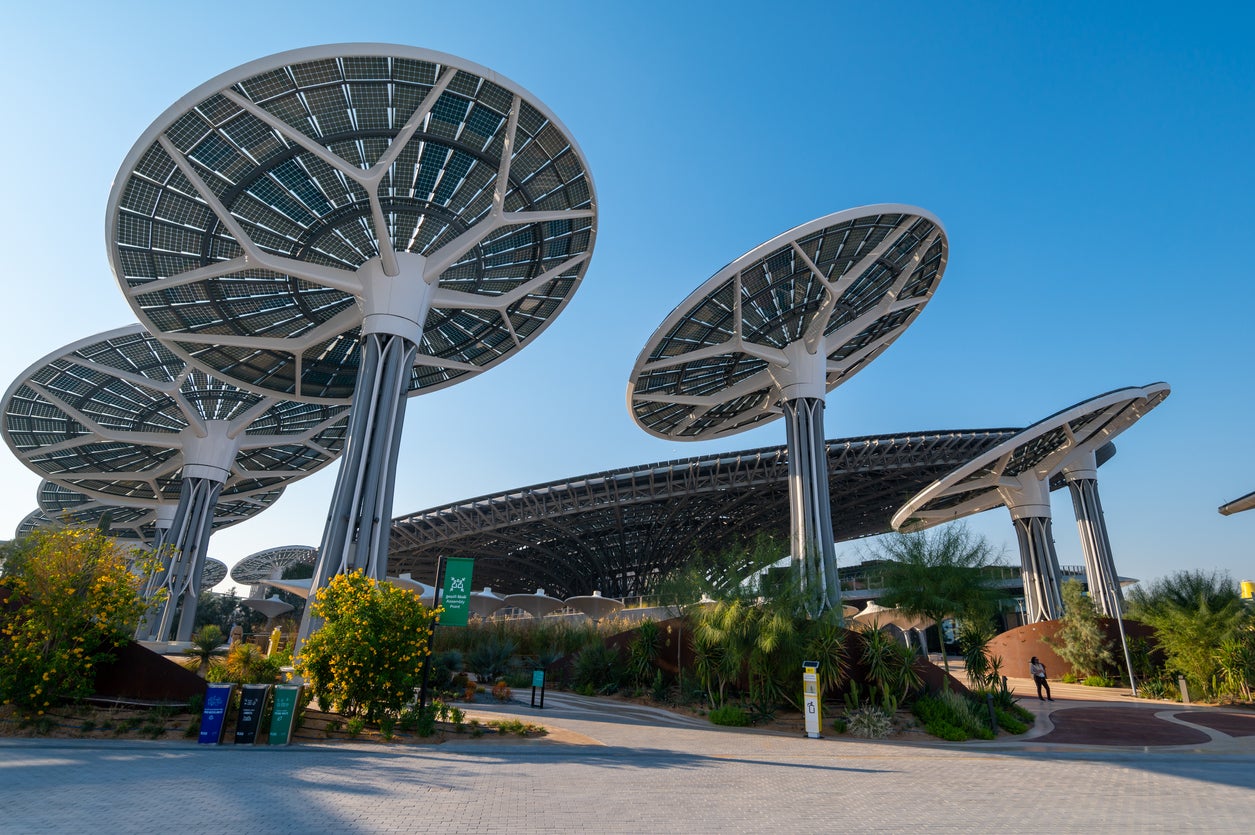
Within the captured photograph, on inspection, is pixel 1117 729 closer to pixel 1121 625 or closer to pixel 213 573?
pixel 1121 625

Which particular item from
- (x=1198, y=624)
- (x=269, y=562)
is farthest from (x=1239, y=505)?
(x=269, y=562)

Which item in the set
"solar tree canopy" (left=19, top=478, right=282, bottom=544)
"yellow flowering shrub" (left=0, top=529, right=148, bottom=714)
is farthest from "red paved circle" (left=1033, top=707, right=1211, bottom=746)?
"solar tree canopy" (left=19, top=478, right=282, bottom=544)

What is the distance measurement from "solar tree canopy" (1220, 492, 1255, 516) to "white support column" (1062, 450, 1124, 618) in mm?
14469

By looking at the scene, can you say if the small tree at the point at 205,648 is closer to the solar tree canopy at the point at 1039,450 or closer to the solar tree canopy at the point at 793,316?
the solar tree canopy at the point at 793,316

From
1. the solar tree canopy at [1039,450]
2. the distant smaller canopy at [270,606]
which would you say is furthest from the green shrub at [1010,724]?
the distant smaller canopy at [270,606]

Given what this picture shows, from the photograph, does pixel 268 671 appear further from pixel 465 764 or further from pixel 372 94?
pixel 372 94

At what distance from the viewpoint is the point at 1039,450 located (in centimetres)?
4056

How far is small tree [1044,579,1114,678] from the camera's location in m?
30.9

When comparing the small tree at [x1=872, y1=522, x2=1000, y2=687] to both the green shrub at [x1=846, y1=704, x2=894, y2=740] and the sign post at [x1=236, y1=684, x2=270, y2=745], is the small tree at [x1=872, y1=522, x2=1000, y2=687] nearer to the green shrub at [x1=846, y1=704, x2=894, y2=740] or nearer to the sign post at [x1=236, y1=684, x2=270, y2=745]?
the green shrub at [x1=846, y1=704, x2=894, y2=740]

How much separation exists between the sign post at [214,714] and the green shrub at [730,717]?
1138 centimetres

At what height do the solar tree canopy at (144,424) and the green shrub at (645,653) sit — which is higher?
the solar tree canopy at (144,424)

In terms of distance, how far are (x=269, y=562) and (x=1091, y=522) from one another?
83.7m

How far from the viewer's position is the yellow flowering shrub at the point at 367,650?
12469 millimetres

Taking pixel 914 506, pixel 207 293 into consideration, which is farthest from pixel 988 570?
pixel 207 293
